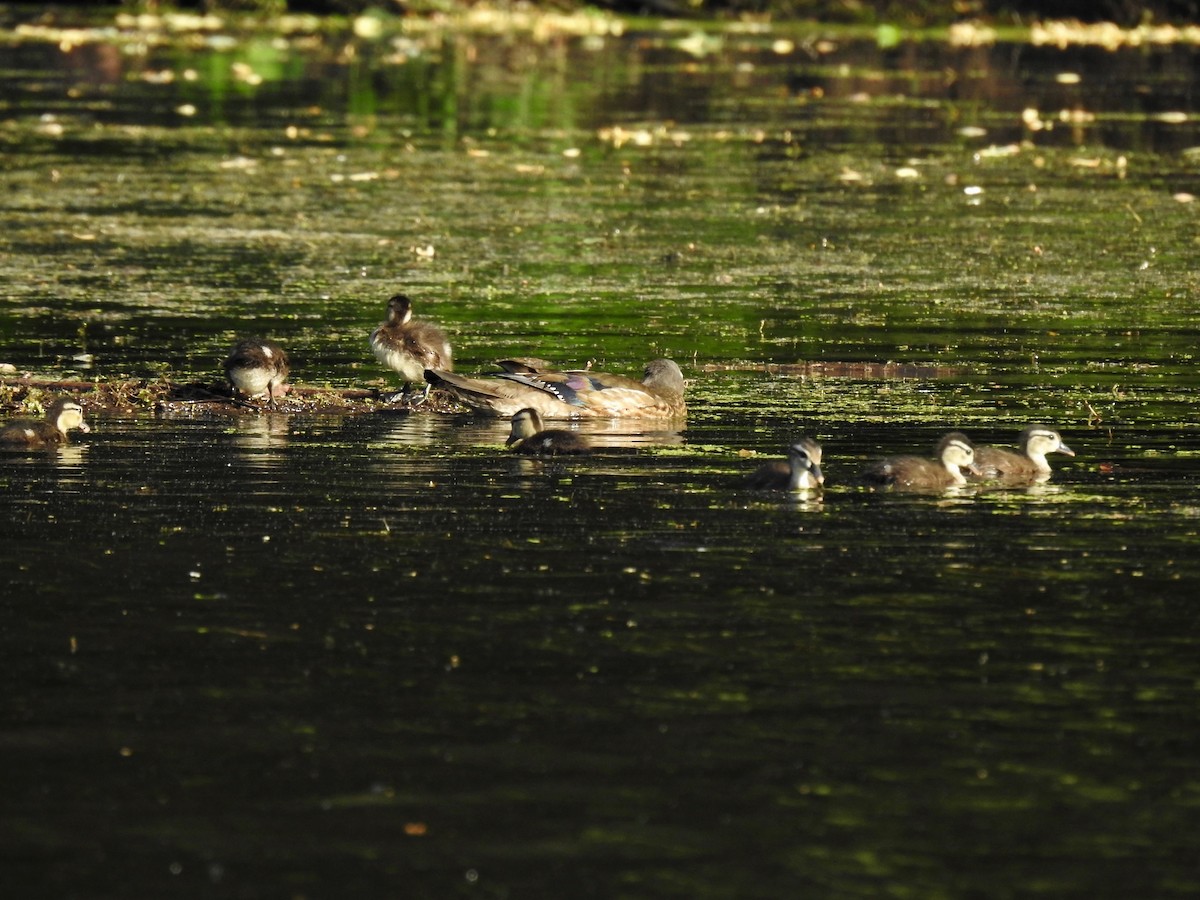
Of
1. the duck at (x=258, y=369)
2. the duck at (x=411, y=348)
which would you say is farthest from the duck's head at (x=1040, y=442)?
the duck at (x=258, y=369)

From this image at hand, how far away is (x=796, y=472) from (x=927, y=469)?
25.7 inches

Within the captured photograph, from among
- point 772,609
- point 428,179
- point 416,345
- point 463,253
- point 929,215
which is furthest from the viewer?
point 428,179

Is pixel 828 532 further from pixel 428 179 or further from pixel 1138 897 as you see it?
pixel 428 179

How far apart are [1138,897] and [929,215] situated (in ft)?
57.5

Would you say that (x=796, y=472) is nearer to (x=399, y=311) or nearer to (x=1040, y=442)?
(x=1040, y=442)

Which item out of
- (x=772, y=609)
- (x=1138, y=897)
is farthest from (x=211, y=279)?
(x=1138, y=897)

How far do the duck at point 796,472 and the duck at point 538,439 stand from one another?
1499mm

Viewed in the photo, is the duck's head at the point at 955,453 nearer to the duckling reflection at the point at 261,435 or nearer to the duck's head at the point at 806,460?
the duck's head at the point at 806,460

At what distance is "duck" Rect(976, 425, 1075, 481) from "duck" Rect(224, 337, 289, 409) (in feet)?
13.2

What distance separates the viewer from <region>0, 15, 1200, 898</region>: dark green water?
6785 mm

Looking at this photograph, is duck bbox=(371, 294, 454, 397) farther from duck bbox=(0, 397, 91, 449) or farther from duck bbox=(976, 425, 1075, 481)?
duck bbox=(976, 425, 1075, 481)

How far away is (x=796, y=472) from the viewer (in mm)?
11078

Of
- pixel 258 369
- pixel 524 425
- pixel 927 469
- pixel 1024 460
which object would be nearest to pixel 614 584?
pixel 927 469

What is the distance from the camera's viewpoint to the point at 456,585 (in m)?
9.38
